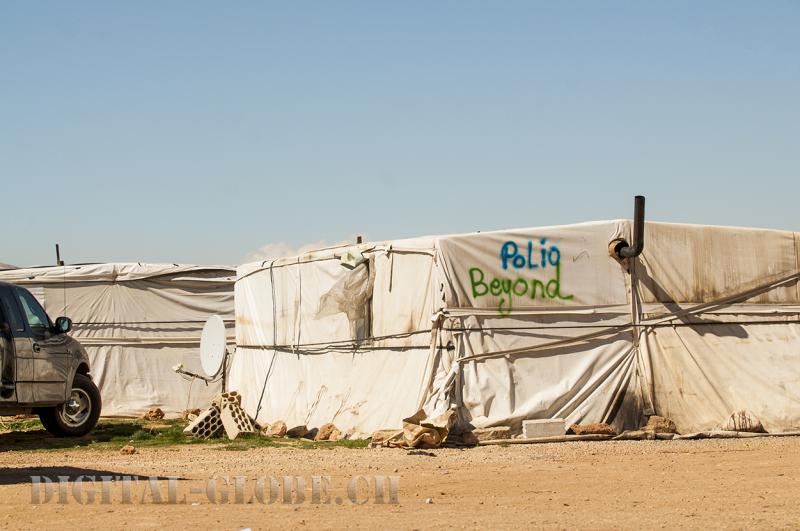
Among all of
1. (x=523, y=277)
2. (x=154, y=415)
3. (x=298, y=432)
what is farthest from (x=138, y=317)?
(x=523, y=277)

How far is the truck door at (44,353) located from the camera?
47.5 feet

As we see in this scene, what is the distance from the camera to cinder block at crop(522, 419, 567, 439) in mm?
13844

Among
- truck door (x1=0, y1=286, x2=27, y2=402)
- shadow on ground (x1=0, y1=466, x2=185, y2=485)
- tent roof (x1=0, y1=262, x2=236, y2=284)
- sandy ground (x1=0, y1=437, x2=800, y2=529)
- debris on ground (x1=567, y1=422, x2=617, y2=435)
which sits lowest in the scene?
sandy ground (x1=0, y1=437, x2=800, y2=529)

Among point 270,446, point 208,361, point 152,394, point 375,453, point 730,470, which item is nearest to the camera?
point 730,470

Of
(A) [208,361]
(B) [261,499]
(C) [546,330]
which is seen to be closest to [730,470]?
(C) [546,330]

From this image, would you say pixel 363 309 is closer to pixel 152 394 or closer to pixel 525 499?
pixel 525 499

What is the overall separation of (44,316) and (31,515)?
285 inches

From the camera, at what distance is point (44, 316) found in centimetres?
1531

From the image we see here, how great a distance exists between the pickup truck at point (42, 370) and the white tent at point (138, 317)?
18.5 ft

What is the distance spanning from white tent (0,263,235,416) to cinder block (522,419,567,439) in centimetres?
923

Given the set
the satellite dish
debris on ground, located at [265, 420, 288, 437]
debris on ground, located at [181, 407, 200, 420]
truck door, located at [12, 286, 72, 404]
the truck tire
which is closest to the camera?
truck door, located at [12, 286, 72, 404]

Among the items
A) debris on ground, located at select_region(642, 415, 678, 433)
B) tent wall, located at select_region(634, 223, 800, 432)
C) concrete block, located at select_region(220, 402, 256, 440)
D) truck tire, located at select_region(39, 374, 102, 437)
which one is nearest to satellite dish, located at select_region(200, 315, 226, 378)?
concrete block, located at select_region(220, 402, 256, 440)

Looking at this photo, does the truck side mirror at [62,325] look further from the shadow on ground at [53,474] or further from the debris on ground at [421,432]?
the debris on ground at [421,432]

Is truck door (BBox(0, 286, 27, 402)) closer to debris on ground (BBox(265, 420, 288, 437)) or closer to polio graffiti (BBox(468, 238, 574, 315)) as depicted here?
debris on ground (BBox(265, 420, 288, 437))
